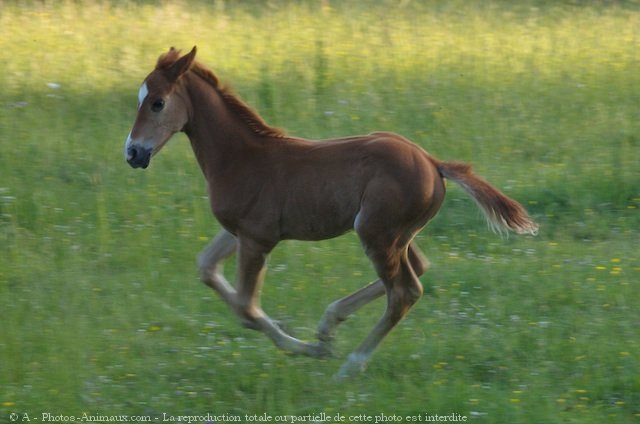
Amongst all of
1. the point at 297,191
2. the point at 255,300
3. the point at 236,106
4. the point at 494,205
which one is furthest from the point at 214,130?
the point at 494,205

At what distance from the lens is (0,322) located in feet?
20.6

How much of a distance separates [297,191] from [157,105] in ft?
2.97

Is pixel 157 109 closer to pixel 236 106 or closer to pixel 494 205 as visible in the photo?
pixel 236 106

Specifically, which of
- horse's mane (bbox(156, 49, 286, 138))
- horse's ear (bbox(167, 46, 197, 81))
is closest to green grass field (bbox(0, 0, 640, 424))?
horse's mane (bbox(156, 49, 286, 138))

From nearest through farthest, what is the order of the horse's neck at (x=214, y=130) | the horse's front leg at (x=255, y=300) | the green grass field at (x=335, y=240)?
the green grass field at (x=335, y=240) < the horse's front leg at (x=255, y=300) < the horse's neck at (x=214, y=130)

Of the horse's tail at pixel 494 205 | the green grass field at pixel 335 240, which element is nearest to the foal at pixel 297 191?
the horse's tail at pixel 494 205

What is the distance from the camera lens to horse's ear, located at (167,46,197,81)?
19.5ft

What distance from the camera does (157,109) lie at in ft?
19.6

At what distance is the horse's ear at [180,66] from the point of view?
5.94 metres

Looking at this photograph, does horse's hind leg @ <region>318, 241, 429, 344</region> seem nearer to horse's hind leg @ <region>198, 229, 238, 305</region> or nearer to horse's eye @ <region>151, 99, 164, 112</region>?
horse's hind leg @ <region>198, 229, 238, 305</region>

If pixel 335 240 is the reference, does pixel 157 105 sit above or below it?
above

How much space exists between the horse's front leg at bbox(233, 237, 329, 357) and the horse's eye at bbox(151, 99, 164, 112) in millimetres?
847

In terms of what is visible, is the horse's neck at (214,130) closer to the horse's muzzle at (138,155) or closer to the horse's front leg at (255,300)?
the horse's muzzle at (138,155)

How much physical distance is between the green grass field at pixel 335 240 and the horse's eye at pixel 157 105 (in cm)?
131
